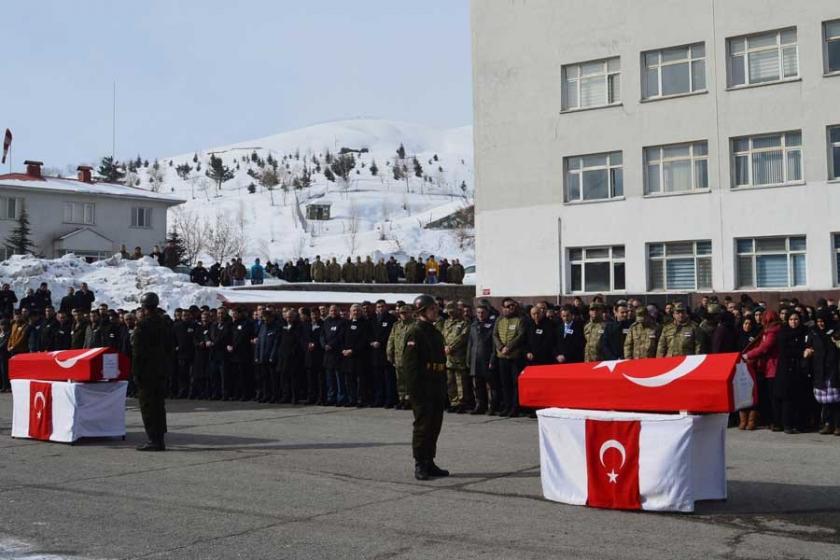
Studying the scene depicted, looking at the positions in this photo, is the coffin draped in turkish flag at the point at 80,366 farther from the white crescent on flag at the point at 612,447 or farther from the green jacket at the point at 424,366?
the white crescent on flag at the point at 612,447

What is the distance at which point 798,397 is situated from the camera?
1486 centimetres

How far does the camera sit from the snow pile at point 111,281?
3588 centimetres

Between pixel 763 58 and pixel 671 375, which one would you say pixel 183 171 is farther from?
pixel 671 375

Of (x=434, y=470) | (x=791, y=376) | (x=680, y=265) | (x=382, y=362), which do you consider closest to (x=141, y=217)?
(x=680, y=265)

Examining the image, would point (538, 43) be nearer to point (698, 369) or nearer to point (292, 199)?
point (698, 369)

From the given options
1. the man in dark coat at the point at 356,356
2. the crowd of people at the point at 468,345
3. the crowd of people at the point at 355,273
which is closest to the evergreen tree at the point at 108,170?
the crowd of people at the point at 355,273

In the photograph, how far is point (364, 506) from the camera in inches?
362

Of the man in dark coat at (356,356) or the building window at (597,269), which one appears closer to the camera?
the man in dark coat at (356,356)

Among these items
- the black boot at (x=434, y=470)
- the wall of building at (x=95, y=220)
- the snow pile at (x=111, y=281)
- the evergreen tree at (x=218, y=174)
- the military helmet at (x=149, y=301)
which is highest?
the evergreen tree at (x=218, y=174)

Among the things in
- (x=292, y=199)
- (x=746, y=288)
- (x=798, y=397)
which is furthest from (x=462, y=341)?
(x=292, y=199)

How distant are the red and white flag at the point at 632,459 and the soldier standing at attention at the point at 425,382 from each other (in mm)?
1609

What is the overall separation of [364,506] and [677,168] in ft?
86.1

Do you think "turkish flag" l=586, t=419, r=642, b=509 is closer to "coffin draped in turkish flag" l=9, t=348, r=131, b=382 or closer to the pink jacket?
the pink jacket

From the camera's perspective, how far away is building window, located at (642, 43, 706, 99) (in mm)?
32406
